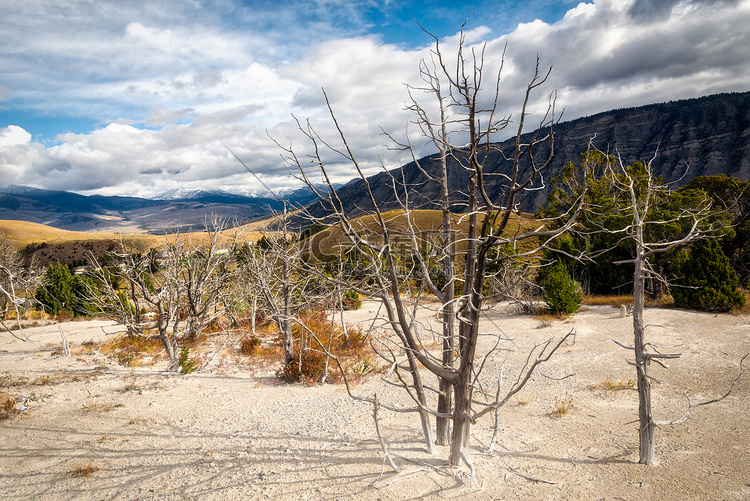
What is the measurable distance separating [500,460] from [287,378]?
515 centimetres

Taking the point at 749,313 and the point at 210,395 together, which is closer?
the point at 210,395

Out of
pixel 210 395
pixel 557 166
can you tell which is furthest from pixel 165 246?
pixel 557 166

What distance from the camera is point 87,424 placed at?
18.6 feet

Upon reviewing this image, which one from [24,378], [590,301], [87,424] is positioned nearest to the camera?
[87,424]

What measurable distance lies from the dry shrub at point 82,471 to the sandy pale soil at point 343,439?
0.05 m

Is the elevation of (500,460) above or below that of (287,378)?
above

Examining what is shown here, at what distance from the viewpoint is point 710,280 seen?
10.6m

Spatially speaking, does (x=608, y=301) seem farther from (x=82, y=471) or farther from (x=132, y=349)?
(x=132, y=349)

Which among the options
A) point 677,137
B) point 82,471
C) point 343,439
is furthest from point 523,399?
point 677,137

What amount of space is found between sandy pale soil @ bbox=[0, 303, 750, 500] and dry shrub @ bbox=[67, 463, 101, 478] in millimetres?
53

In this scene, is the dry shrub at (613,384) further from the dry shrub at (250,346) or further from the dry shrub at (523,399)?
the dry shrub at (250,346)

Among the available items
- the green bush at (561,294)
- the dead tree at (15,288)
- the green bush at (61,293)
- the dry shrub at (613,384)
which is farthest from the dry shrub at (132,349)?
the green bush at (561,294)

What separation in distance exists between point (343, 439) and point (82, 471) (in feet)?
10.1

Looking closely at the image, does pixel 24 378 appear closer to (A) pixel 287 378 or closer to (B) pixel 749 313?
(A) pixel 287 378
